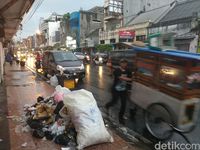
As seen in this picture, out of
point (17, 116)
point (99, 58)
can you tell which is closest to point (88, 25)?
point (99, 58)

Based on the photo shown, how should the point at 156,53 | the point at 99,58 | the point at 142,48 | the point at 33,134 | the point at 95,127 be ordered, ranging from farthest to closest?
the point at 99,58 → the point at 142,48 → the point at 156,53 → the point at 33,134 → the point at 95,127

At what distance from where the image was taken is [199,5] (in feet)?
113

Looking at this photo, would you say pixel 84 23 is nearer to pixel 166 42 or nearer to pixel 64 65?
pixel 64 65

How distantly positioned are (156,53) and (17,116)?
407cm

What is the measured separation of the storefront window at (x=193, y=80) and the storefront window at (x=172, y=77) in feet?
0.42

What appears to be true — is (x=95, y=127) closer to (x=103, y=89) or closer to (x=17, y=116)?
(x=17, y=116)

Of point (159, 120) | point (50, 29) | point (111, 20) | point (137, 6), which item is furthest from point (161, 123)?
point (50, 29)

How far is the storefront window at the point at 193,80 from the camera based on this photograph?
6.67 m

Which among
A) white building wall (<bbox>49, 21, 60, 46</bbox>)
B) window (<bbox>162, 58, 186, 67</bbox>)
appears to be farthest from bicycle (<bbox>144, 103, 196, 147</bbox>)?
white building wall (<bbox>49, 21, 60, 46</bbox>)

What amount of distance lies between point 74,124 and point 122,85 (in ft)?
8.97

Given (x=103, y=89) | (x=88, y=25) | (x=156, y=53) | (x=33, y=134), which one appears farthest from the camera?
(x=88, y=25)

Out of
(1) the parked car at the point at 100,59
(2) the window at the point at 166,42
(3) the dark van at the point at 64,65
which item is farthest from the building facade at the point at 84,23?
(2) the window at the point at 166,42

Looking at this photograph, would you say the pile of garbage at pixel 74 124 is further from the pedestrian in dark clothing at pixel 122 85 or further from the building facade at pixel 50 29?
the building facade at pixel 50 29

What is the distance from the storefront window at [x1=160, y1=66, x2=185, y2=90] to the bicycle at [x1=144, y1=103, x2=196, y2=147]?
513 millimetres
